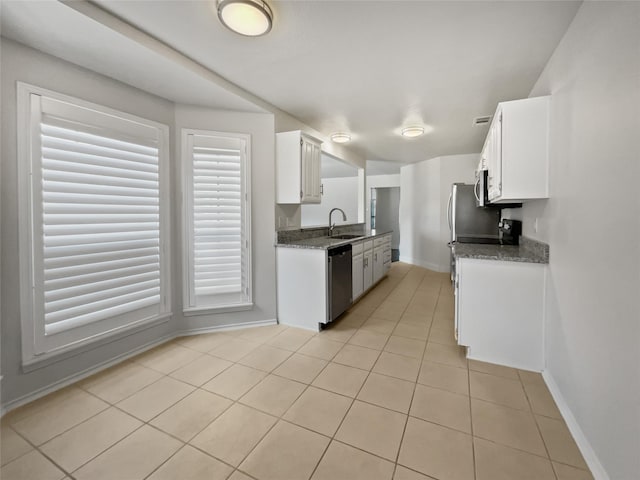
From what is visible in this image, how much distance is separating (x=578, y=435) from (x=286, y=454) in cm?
156

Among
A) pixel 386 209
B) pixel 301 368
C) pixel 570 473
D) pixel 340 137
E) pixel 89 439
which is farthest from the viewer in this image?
pixel 386 209

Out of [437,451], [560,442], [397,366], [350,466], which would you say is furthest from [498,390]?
[350,466]

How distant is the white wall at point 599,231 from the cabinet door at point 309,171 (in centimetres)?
224

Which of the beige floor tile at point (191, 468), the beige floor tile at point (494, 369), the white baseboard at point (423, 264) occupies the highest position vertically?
the white baseboard at point (423, 264)

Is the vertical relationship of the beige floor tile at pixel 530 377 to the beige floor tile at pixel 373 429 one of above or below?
above

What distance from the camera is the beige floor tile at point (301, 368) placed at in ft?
6.99

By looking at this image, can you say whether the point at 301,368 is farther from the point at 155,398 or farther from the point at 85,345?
the point at 85,345

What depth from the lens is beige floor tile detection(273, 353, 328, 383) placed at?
2131 mm

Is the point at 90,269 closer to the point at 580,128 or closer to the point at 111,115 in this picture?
the point at 111,115

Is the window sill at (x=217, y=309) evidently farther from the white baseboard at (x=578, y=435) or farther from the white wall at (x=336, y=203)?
the white wall at (x=336, y=203)

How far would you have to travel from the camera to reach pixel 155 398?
6.18 feet

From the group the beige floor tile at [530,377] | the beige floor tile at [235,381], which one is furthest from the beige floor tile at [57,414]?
the beige floor tile at [530,377]

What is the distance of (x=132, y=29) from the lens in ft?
5.86

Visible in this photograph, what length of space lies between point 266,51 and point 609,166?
2.19m
